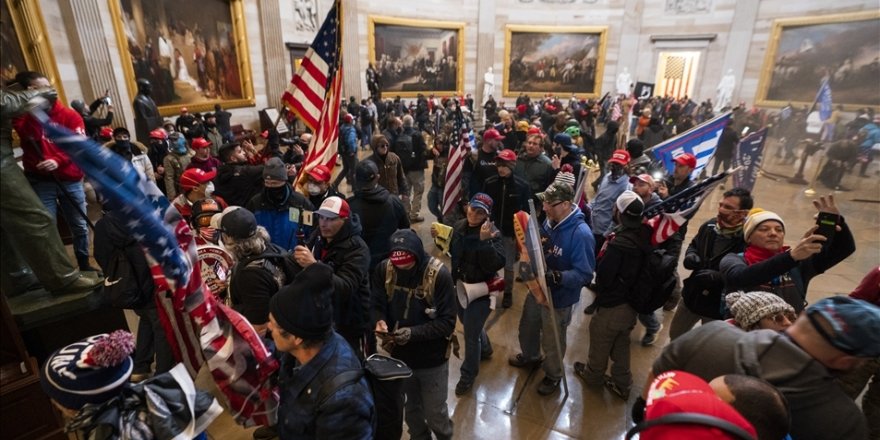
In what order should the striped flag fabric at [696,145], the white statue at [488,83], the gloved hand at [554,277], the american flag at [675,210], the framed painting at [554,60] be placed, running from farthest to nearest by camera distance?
the framed painting at [554,60]
the white statue at [488,83]
the striped flag fabric at [696,145]
the gloved hand at [554,277]
the american flag at [675,210]

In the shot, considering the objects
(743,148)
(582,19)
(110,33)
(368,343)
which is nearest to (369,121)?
(110,33)

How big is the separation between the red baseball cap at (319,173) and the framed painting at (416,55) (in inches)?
714

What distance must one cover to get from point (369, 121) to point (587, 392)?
43.9ft

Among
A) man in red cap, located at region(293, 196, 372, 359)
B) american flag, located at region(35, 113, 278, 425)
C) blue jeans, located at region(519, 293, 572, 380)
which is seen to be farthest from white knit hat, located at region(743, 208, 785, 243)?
american flag, located at region(35, 113, 278, 425)

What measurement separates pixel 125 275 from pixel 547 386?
3465 millimetres

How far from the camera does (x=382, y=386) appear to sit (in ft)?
6.35

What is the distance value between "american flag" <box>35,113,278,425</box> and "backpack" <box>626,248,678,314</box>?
2677 mm

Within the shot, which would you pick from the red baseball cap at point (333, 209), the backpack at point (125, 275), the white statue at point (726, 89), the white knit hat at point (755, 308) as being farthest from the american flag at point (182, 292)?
the white statue at point (726, 89)

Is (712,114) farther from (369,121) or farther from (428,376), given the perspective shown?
(428,376)

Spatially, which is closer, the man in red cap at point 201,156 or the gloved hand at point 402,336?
the gloved hand at point 402,336

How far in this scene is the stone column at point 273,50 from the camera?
46.8ft

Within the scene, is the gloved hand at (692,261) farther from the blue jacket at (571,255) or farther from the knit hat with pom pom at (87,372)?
the knit hat with pom pom at (87,372)

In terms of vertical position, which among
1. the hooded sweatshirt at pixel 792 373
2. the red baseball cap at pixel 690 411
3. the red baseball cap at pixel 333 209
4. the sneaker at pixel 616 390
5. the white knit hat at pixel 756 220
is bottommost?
the sneaker at pixel 616 390

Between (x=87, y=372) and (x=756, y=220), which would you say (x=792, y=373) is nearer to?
(x=756, y=220)
